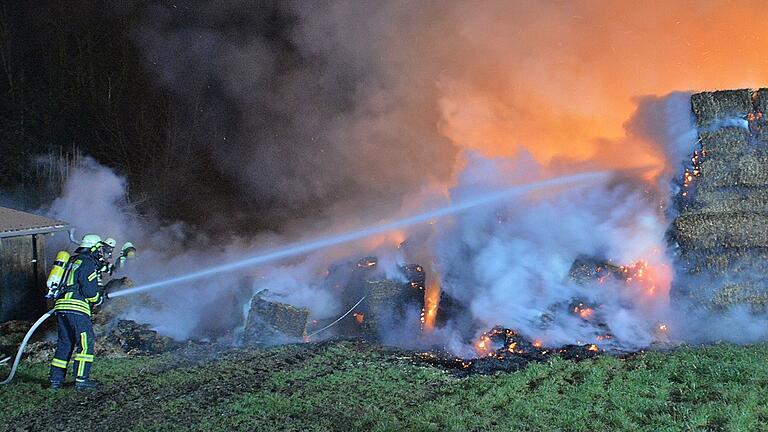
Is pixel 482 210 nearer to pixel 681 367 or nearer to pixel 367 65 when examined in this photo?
pixel 681 367

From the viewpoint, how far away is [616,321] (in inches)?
347

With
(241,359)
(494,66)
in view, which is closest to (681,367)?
(241,359)

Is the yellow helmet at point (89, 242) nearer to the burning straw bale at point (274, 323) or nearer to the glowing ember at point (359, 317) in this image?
the burning straw bale at point (274, 323)

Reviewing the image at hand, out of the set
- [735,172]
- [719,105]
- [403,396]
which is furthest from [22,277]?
[719,105]

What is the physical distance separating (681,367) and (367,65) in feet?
47.0

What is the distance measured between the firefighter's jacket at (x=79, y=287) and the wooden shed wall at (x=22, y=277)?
13.2ft

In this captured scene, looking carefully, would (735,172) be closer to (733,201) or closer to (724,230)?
(733,201)

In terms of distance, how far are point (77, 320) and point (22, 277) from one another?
4.31 m

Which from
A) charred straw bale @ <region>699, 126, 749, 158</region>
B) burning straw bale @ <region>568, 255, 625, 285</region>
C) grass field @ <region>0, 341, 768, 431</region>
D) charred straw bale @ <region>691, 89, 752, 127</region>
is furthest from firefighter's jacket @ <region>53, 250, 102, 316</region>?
charred straw bale @ <region>691, 89, 752, 127</region>

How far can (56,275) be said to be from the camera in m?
6.46

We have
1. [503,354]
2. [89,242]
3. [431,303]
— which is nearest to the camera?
[89,242]

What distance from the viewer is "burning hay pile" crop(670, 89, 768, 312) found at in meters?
7.97

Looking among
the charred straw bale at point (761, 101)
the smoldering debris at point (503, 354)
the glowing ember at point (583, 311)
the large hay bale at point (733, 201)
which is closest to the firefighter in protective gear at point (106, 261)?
the smoldering debris at point (503, 354)

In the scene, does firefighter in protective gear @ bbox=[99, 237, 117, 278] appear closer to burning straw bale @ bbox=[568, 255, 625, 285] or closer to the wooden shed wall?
the wooden shed wall
